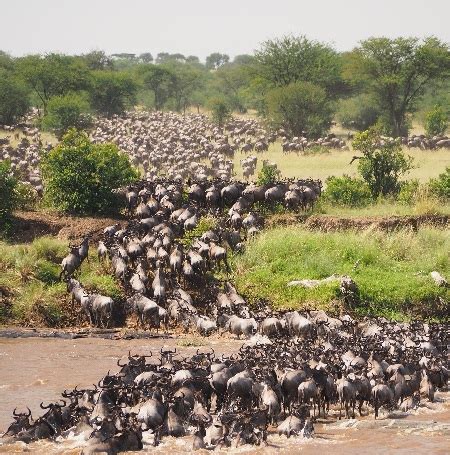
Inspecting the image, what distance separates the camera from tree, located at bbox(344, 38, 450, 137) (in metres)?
60.6

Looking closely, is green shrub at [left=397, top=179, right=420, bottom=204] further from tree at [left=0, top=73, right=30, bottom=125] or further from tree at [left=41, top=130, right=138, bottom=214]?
tree at [left=0, top=73, right=30, bottom=125]

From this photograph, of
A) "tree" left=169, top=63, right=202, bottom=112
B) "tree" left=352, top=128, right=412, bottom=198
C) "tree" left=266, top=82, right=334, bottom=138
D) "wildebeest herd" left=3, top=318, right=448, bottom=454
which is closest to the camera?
"wildebeest herd" left=3, top=318, right=448, bottom=454

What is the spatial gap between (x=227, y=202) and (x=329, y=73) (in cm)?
4557

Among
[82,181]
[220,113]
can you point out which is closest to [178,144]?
[220,113]

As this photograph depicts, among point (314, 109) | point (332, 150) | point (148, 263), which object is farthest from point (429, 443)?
point (314, 109)

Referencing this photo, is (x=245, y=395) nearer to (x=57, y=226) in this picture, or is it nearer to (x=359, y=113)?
(x=57, y=226)

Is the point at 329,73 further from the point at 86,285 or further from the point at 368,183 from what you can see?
the point at 86,285

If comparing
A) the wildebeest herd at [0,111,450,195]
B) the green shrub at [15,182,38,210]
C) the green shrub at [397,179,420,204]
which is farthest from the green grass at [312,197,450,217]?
the green shrub at [15,182,38,210]

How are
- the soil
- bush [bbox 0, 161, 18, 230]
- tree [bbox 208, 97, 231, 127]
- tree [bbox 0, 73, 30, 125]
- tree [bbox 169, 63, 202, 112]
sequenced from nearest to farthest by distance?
the soil < bush [bbox 0, 161, 18, 230] < tree [bbox 0, 73, 30, 125] < tree [bbox 208, 97, 231, 127] < tree [bbox 169, 63, 202, 112]

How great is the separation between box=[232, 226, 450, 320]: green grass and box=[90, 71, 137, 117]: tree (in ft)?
183

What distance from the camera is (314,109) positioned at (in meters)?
60.5

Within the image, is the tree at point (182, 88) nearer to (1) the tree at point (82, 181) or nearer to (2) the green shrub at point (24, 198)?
(2) the green shrub at point (24, 198)

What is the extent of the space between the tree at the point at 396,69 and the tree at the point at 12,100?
90.7 ft

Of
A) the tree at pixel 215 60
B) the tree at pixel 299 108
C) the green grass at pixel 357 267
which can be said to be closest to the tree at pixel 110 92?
the tree at pixel 299 108
